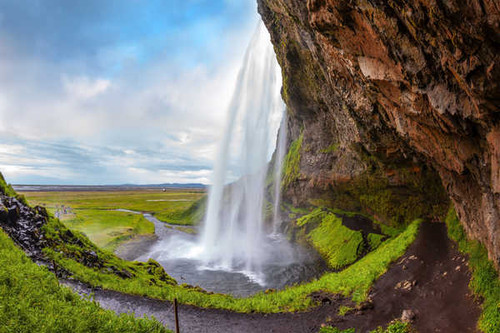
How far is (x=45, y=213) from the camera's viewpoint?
21578 mm

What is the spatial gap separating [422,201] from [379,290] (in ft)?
42.3

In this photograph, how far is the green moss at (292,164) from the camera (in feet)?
136

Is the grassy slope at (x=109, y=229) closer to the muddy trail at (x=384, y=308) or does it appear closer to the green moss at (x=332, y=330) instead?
the muddy trail at (x=384, y=308)

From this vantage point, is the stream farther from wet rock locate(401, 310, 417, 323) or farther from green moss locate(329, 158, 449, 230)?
wet rock locate(401, 310, 417, 323)

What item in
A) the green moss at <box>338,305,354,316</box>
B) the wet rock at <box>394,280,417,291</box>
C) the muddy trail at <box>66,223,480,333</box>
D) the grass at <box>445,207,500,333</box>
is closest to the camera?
the grass at <box>445,207,500,333</box>

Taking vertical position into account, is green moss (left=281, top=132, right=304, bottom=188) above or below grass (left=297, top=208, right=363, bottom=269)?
above

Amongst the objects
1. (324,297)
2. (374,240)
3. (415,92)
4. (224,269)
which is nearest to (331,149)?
(374,240)

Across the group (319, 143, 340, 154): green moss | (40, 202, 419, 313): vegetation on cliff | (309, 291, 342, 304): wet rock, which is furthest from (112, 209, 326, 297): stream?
(319, 143, 340, 154): green moss

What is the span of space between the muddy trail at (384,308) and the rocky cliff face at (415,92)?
97.1 inches

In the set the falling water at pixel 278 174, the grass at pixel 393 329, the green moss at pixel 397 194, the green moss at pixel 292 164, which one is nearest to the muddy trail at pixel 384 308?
the grass at pixel 393 329

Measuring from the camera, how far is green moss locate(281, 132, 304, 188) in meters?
41.3

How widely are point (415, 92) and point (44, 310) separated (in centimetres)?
1657

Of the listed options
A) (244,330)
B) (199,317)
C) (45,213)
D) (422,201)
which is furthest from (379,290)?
(45,213)

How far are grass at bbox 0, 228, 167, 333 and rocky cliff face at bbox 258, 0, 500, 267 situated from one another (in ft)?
46.4
